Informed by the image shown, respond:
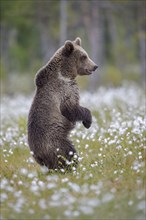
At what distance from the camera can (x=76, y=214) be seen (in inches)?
199

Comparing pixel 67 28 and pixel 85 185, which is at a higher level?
pixel 67 28

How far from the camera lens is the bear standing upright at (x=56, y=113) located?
7.66 m

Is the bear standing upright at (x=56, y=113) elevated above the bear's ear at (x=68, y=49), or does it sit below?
below

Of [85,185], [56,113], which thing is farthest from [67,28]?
[85,185]

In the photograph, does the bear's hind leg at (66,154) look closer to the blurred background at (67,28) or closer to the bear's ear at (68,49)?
the bear's ear at (68,49)

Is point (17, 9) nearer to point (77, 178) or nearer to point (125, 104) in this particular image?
point (125, 104)

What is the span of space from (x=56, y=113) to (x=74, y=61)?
1044mm

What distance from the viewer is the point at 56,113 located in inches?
309

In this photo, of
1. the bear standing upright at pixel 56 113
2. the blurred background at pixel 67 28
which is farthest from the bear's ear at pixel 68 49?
the blurred background at pixel 67 28

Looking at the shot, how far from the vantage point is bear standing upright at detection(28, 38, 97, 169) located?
25.1 feet

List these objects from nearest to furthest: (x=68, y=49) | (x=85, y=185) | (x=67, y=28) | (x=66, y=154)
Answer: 1. (x=85, y=185)
2. (x=66, y=154)
3. (x=68, y=49)
4. (x=67, y=28)

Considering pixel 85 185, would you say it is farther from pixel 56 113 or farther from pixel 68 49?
pixel 68 49

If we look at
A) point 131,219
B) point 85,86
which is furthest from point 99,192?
point 85,86

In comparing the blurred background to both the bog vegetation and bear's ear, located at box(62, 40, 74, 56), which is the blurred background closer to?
bear's ear, located at box(62, 40, 74, 56)
